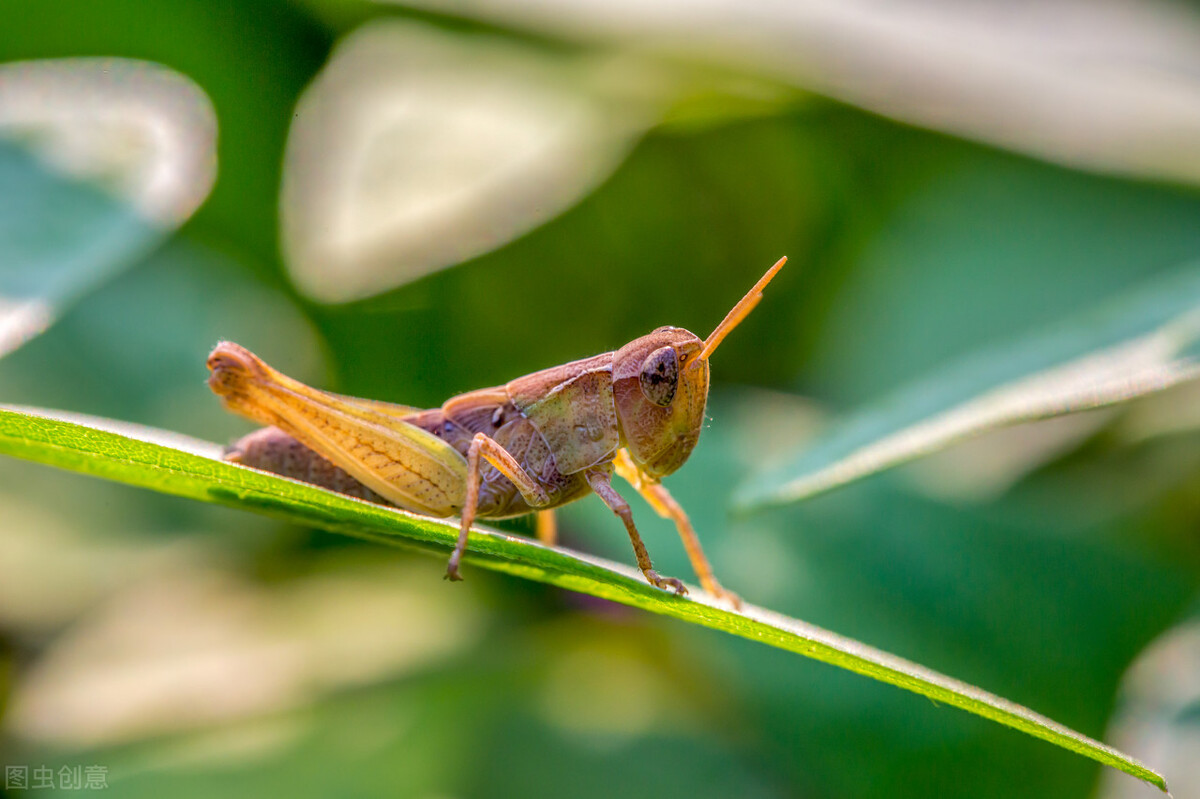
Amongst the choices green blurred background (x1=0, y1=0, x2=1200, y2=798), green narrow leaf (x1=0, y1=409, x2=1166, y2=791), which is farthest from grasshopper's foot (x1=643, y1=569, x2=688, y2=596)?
green blurred background (x1=0, y1=0, x2=1200, y2=798)

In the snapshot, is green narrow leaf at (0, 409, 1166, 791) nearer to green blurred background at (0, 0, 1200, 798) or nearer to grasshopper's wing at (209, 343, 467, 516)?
grasshopper's wing at (209, 343, 467, 516)

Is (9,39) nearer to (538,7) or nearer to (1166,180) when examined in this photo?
(538,7)

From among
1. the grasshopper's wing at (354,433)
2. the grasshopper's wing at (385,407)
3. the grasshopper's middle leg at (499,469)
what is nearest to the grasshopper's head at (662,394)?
the grasshopper's middle leg at (499,469)

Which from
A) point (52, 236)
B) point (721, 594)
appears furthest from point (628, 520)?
point (52, 236)

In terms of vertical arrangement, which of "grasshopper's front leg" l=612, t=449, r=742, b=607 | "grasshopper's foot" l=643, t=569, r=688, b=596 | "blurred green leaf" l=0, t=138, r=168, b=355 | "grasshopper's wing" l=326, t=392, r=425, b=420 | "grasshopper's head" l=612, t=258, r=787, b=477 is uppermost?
"blurred green leaf" l=0, t=138, r=168, b=355

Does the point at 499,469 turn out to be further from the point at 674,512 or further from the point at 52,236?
the point at 52,236

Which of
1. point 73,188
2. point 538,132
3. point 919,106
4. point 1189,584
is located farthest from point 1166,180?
point 73,188
